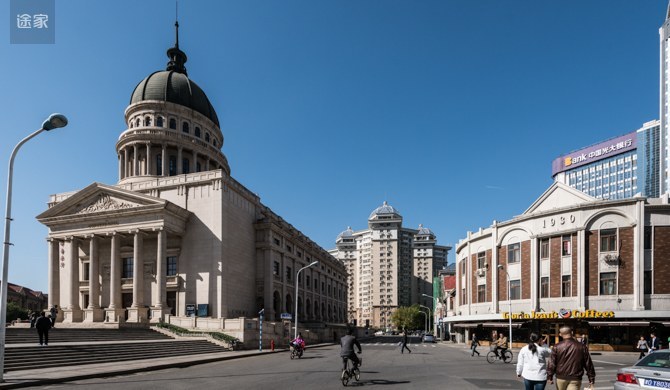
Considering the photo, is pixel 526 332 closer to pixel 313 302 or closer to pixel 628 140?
pixel 313 302

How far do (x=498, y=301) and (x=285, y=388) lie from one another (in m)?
35.3

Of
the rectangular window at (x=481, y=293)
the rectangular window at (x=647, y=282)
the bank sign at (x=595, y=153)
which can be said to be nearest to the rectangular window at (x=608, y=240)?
the rectangular window at (x=647, y=282)

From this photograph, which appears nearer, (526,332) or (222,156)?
(526,332)

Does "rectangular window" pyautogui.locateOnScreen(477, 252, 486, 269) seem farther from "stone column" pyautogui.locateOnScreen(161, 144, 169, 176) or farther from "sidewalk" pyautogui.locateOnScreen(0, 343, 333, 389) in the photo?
"stone column" pyautogui.locateOnScreen(161, 144, 169, 176)

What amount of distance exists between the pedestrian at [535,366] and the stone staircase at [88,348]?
1880 cm

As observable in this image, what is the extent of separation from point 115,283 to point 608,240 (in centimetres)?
4526

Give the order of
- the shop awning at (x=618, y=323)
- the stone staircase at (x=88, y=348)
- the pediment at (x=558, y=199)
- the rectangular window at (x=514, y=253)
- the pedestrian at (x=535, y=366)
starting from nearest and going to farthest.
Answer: the pedestrian at (x=535, y=366)
the stone staircase at (x=88, y=348)
the shop awning at (x=618, y=323)
the pediment at (x=558, y=199)
the rectangular window at (x=514, y=253)

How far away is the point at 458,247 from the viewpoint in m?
55.7

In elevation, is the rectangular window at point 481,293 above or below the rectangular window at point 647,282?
below

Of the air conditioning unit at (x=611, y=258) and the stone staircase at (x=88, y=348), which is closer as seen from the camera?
the stone staircase at (x=88, y=348)

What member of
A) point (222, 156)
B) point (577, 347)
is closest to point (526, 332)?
point (577, 347)

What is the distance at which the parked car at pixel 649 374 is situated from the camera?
26.9 feet

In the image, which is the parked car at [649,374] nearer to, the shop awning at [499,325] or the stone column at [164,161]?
the shop awning at [499,325]

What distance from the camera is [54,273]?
160 ft
